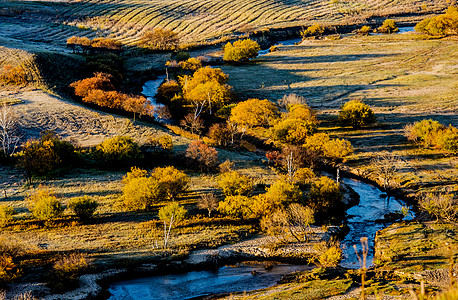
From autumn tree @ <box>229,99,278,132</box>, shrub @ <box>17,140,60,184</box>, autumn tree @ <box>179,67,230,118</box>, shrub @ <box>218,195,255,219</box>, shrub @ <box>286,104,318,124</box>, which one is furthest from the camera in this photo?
autumn tree @ <box>179,67,230,118</box>

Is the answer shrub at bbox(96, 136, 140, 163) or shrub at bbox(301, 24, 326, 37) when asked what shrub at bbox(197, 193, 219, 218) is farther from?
shrub at bbox(301, 24, 326, 37)

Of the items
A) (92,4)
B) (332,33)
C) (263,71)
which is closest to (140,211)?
(263,71)

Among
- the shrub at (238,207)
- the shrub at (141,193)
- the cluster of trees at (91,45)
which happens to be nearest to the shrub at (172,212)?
the shrub at (141,193)

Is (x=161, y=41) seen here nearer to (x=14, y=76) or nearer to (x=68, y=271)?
(x=14, y=76)

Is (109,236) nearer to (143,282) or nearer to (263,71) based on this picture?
(143,282)

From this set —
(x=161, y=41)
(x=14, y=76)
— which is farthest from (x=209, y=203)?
(x=161, y=41)

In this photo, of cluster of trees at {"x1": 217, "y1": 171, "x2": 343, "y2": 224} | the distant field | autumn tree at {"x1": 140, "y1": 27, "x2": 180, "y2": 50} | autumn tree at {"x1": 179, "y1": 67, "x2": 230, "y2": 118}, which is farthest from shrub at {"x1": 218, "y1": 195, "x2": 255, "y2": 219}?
the distant field
